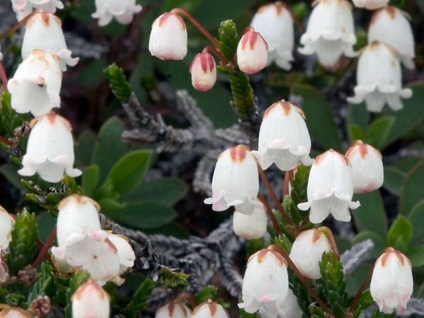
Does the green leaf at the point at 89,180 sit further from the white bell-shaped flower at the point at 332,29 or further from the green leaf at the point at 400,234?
the green leaf at the point at 400,234

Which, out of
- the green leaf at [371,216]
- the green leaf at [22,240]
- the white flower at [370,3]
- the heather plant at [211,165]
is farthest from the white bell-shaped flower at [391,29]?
the green leaf at [22,240]

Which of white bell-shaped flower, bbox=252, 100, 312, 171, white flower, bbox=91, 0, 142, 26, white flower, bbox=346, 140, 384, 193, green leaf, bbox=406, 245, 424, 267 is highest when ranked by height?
white flower, bbox=91, 0, 142, 26

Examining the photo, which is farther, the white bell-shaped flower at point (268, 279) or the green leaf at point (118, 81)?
the green leaf at point (118, 81)

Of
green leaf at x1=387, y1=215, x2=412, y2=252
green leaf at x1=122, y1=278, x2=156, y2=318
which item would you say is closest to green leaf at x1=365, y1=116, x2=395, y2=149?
green leaf at x1=387, y1=215, x2=412, y2=252

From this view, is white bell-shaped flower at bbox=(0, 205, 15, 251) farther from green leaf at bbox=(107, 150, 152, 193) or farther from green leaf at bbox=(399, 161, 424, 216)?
green leaf at bbox=(399, 161, 424, 216)

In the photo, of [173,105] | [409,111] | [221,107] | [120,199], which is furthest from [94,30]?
[409,111]

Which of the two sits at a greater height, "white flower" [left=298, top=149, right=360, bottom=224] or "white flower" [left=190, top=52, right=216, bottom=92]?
"white flower" [left=190, top=52, right=216, bottom=92]

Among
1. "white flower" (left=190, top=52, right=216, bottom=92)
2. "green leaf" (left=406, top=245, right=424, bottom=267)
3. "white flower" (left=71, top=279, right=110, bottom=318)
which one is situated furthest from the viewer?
"green leaf" (left=406, top=245, right=424, bottom=267)

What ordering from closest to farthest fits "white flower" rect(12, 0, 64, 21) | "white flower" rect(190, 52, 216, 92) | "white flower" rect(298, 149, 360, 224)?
"white flower" rect(298, 149, 360, 224), "white flower" rect(190, 52, 216, 92), "white flower" rect(12, 0, 64, 21)
